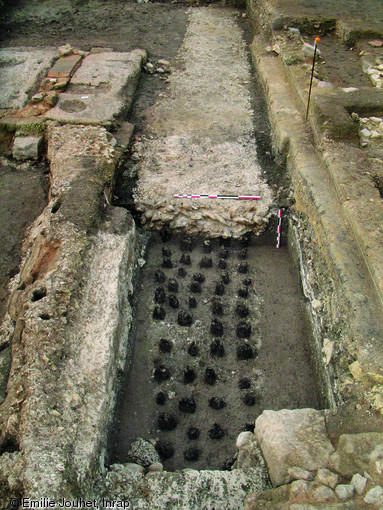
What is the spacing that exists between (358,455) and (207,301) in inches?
73.0

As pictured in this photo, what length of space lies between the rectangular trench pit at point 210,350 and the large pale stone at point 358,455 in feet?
2.56

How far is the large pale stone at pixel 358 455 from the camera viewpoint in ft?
6.97

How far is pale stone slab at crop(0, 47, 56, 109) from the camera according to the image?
536 centimetres

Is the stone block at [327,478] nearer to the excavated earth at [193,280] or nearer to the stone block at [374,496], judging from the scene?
the excavated earth at [193,280]

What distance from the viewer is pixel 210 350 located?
346 centimetres

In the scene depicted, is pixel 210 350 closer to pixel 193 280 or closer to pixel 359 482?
pixel 193 280

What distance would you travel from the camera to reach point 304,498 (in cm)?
207

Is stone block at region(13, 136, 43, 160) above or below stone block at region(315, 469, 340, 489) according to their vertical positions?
above

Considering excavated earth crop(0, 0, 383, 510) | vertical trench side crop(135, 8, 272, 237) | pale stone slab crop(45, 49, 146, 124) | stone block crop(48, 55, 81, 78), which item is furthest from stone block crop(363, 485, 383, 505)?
stone block crop(48, 55, 81, 78)

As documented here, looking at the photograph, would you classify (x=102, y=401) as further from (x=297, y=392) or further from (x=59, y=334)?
(x=297, y=392)

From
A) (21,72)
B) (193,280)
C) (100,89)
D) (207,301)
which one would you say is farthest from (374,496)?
(21,72)

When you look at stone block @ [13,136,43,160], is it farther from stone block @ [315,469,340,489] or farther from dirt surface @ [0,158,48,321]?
stone block @ [315,469,340,489]

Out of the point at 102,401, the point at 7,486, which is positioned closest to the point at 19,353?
the point at 102,401

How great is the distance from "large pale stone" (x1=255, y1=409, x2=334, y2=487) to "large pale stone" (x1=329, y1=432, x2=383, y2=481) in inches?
2.7
